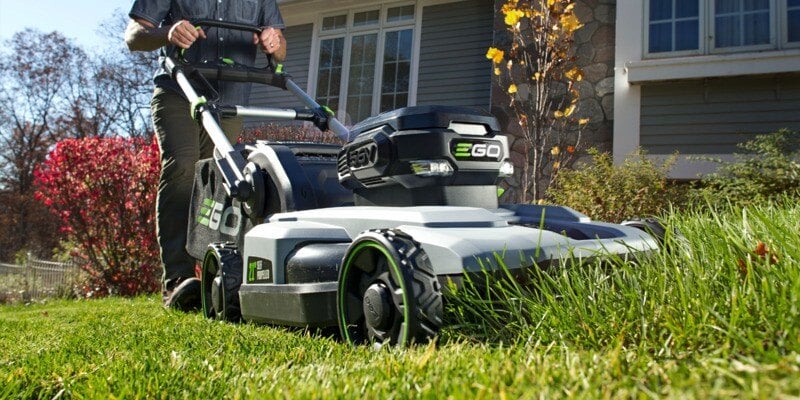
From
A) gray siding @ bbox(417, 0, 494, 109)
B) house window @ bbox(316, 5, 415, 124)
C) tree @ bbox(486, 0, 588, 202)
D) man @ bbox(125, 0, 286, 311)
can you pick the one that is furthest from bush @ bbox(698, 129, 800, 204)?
house window @ bbox(316, 5, 415, 124)

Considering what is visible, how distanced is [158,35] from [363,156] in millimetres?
1798

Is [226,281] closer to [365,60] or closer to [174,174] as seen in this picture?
[174,174]

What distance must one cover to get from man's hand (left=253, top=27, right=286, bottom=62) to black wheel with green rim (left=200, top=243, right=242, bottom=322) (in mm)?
1462

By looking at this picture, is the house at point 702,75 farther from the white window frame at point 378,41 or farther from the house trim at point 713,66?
the white window frame at point 378,41

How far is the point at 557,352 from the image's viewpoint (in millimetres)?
1709

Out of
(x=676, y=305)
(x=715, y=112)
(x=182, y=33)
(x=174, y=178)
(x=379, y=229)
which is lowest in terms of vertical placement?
(x=676, y=305)

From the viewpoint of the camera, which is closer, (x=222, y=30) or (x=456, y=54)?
(x=222, y=30)

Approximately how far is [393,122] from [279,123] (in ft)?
26.8

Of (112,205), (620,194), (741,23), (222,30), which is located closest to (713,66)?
(741,23)

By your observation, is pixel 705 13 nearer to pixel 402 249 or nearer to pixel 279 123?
pixel 279 123

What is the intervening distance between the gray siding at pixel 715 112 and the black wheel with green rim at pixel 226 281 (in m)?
5.86

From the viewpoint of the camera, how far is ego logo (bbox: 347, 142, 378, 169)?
8.57 ft

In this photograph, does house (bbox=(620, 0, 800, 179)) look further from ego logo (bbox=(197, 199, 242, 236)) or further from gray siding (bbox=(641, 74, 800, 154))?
ego logo (bbox=(197, 199, 242, 236))

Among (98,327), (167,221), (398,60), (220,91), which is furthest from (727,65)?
(98,327)
